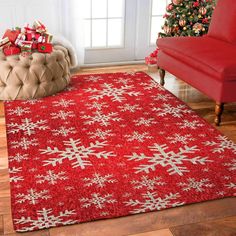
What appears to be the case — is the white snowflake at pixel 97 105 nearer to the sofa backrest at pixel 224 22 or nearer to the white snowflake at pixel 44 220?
the sofa backrest at pixel 224 22

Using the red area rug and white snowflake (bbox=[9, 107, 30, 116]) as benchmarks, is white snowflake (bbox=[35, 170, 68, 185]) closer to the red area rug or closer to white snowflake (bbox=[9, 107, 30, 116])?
the red area rug

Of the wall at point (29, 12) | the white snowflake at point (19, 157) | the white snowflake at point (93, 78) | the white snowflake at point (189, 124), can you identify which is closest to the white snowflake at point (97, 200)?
the white snowflake at point (19, 157)

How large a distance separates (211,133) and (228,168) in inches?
19.5

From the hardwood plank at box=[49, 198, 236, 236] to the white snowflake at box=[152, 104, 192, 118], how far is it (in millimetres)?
1152

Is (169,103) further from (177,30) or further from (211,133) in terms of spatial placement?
(177,30)

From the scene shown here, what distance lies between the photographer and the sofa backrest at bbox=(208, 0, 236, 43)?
362 cm

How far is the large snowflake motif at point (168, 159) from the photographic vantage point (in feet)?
8.36

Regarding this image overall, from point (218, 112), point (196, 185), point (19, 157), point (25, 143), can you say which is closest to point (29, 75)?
point (25, 143)

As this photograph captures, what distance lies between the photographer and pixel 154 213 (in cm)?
218

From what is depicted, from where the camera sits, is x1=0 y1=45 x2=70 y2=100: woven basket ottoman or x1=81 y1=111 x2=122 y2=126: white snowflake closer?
x1=81 y1=111 x2=122 y2=126: white snowflake

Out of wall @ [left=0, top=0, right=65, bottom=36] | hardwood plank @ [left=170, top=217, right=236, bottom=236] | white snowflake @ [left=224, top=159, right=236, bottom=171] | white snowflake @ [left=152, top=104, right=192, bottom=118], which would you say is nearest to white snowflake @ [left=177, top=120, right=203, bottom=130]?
white snowflake @ [left=152, top=104, right=192, bottom=118]

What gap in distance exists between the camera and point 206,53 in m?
3.26

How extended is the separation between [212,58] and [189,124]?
51cm

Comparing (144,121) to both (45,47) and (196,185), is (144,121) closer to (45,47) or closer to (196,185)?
(196,185)
